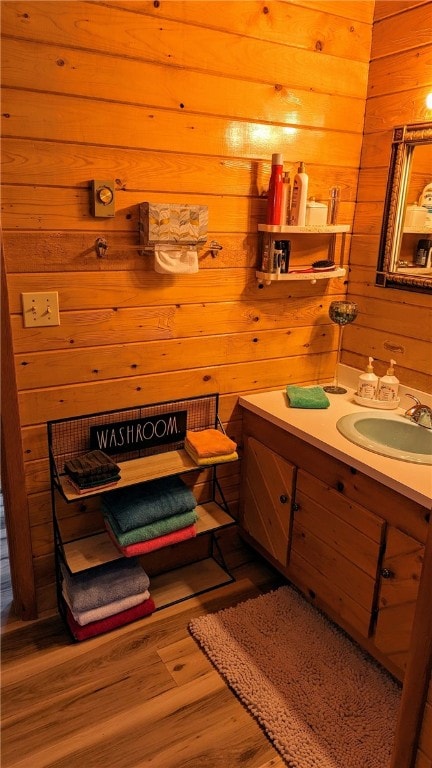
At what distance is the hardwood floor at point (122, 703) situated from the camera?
154 cm

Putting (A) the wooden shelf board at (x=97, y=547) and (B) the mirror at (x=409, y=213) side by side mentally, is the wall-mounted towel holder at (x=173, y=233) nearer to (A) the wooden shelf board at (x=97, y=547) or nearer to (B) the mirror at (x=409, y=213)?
(B) the mirror at (x=409, y=213)

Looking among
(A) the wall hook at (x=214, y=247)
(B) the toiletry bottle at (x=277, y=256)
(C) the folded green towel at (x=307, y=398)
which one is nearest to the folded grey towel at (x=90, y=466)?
(C) the folded green towel at (x=307, y=398)

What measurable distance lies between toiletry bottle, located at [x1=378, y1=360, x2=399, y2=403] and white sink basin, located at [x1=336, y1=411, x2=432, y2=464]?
7 centimetres

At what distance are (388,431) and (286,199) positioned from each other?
96 centimetres

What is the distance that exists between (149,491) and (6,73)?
1424 mm

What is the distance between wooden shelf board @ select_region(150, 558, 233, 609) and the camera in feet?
7.04

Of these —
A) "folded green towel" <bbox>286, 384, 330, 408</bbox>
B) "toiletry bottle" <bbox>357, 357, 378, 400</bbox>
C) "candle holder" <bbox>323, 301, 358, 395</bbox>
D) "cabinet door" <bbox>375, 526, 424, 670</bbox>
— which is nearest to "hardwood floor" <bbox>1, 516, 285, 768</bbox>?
"cabinet door" <bbox>375, 526, 424, 670</bbox>

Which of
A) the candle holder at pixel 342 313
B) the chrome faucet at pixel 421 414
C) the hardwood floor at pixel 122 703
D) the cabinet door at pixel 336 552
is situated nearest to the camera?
the hardwood floor at pixel 122 703

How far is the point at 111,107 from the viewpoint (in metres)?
1.70

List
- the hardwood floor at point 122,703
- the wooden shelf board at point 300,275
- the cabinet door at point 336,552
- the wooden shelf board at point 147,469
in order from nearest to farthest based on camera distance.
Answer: the hardwood floor at point 122,703
the cabinet door at point 336,552
the wooden shelf board at point 147,469
the wooden shelf board at point 300,275

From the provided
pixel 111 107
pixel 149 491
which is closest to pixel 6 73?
pixel 111 107

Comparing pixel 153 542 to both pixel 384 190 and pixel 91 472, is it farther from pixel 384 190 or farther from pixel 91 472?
pixel 384 190

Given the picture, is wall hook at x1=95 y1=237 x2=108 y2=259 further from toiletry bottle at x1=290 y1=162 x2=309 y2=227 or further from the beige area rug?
the beige area rug

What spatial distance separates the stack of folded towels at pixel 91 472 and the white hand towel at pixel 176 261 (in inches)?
27.1
